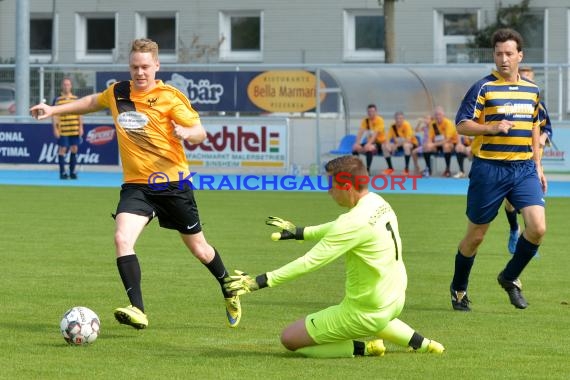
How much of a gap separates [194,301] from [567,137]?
19303 millimetres

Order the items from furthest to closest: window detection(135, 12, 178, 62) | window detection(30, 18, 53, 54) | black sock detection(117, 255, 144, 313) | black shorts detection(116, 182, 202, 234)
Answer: window detection(30, 18, 53, 54) → window detection(135, 12, 178, 62) → black shorts detection(116, 182, 202, 234) → black sock detection(117, 255, 144, 313)

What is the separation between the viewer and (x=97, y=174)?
29.9 metres

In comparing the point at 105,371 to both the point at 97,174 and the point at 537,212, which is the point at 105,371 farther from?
the point at 97,174

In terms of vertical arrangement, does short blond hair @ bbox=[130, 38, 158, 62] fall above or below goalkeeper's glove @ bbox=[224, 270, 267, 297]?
above

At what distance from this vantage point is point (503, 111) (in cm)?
948

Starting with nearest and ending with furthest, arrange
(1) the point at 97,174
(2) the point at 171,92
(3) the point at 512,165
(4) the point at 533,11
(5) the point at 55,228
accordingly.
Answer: (2) the point at 171,92
(3) the point at 512,165
(5) the point at 55,228
(1) the point at 97,174
(4) the point at 533,11

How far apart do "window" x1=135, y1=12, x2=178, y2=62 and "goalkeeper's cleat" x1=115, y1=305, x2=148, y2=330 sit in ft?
128

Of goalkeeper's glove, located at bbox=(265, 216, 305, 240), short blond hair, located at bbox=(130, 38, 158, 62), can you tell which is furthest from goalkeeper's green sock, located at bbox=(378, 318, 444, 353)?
short blond hair, located at bbox=(130, 38, 158, 62)

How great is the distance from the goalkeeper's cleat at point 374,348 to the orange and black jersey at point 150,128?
80.8 inches

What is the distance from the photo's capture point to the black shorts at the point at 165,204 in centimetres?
872

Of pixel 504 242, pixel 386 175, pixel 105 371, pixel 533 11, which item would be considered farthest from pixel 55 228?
pixel 533 11

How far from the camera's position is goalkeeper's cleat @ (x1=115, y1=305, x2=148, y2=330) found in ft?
26.6

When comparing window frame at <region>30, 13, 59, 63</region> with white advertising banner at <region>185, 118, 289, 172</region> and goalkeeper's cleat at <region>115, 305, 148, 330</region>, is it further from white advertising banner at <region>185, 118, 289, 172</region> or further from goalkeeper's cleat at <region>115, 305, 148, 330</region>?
goalkeeper's cleat at <region>115, 305, 148, 330</region>

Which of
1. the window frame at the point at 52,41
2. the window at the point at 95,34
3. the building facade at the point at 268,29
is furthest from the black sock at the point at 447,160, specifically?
the window at the point at 95,34
